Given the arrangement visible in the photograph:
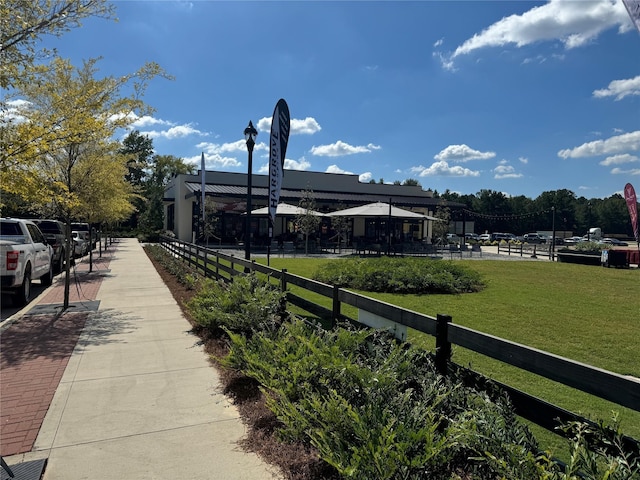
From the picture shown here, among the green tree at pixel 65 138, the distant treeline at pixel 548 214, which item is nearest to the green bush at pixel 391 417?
the green tree at pixel 65 138

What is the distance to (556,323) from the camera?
26.2 feet

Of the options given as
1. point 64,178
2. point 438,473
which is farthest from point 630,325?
point 64,178

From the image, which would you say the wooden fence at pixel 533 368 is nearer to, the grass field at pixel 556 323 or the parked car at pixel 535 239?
the grass field at pixel 556 323

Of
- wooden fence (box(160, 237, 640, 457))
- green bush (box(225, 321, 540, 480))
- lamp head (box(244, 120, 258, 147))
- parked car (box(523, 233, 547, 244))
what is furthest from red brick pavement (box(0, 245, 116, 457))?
parked car (box(523, 233, 547, 244))

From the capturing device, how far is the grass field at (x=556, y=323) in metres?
4.71

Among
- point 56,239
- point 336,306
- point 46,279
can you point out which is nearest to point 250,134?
point 336,306

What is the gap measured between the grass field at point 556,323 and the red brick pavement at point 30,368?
3.67 metres

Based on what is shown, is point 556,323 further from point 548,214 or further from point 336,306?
point 548,214

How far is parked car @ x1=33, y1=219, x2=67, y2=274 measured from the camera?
15766 millimetres

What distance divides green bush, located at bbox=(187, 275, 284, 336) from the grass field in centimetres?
214

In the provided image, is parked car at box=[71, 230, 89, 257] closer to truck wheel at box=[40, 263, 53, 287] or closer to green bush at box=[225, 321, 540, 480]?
truck wheel at box=[40, 263, 53, 287]

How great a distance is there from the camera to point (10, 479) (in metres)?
3.00

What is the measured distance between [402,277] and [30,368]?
28.8 ft

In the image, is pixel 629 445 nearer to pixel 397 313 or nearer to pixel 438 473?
pixel 438 473
